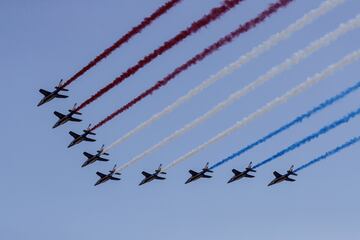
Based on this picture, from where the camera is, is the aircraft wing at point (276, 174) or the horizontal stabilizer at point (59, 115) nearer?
the horizontal stabilizer at point (59, 115)

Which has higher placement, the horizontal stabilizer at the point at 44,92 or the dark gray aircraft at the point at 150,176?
the horizontal stabilizer at the point at 44,92

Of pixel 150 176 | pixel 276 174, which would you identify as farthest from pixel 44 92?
pixel 276 174

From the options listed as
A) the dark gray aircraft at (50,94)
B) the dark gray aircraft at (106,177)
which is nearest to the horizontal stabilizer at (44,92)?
the dark gray aircraft at (50,94)

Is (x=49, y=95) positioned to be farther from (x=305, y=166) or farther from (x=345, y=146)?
(x=345, y=146)

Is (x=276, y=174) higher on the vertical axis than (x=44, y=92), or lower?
lower

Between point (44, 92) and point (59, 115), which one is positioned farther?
point (59, 115)

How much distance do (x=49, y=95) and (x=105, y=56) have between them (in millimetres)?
13773

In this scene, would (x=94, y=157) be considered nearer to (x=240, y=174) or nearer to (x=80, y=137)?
(x=80, y=137)

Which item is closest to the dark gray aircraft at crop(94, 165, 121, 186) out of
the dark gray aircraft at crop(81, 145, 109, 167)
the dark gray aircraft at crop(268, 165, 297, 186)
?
the dark gray aircraft at crop(81, 145, 109, 167)

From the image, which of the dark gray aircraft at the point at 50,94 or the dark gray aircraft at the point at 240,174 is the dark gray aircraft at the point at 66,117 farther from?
the dark gray aircraft at the point at 240,174

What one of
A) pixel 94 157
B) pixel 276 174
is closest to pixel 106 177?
pixel 94 157

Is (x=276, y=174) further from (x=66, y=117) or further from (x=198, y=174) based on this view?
(x=66, y=117)

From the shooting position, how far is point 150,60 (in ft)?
95.9

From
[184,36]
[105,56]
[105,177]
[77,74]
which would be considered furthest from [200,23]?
[105,177]
